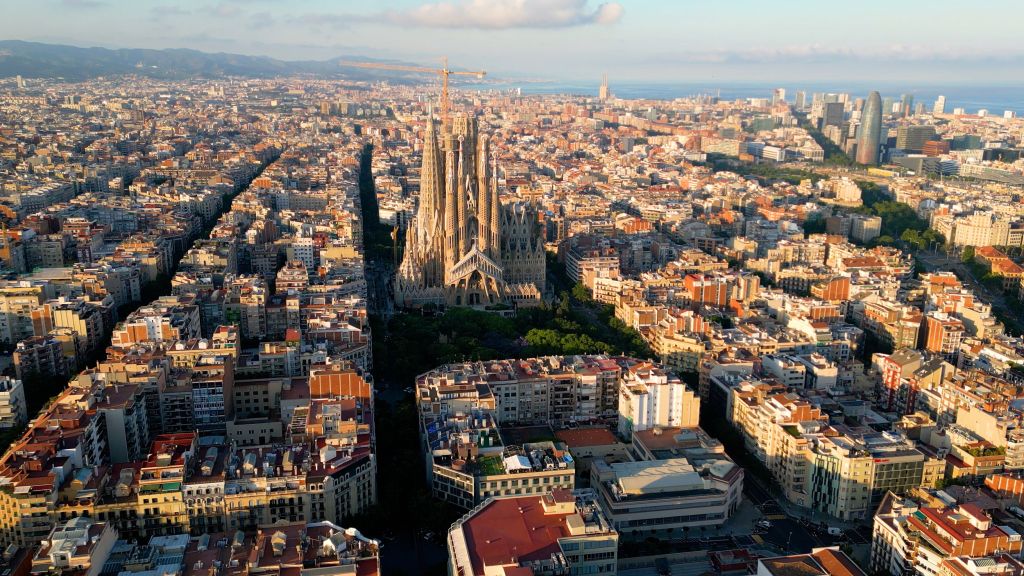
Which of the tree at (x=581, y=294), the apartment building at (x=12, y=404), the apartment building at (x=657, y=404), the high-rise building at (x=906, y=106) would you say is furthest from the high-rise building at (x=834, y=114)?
the apartment building at (x=12, y=404)

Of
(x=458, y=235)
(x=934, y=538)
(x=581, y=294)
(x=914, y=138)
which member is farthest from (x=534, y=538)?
(x=914, y=138)

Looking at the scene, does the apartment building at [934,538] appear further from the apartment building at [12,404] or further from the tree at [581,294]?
the apartment building at [12,404]

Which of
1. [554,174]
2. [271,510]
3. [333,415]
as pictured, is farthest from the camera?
[554,174]

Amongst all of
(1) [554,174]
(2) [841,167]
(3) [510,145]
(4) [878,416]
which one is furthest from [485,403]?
(3) [510,145]

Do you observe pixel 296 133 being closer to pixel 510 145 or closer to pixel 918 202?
pixel 510 145

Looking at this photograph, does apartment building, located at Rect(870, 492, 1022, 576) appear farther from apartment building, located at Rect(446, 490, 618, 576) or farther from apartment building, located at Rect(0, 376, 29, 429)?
apartment building, located at Rect(0, 376, 29, 429)

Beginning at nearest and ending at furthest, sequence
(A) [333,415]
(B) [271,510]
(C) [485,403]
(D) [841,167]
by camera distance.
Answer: (B) [271,510] < (A) [333,415] < (C) [485,403] < (D) [841,167]

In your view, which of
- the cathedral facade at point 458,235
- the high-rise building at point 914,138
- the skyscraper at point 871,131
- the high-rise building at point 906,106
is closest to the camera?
the cathedral facade at point 458,235
